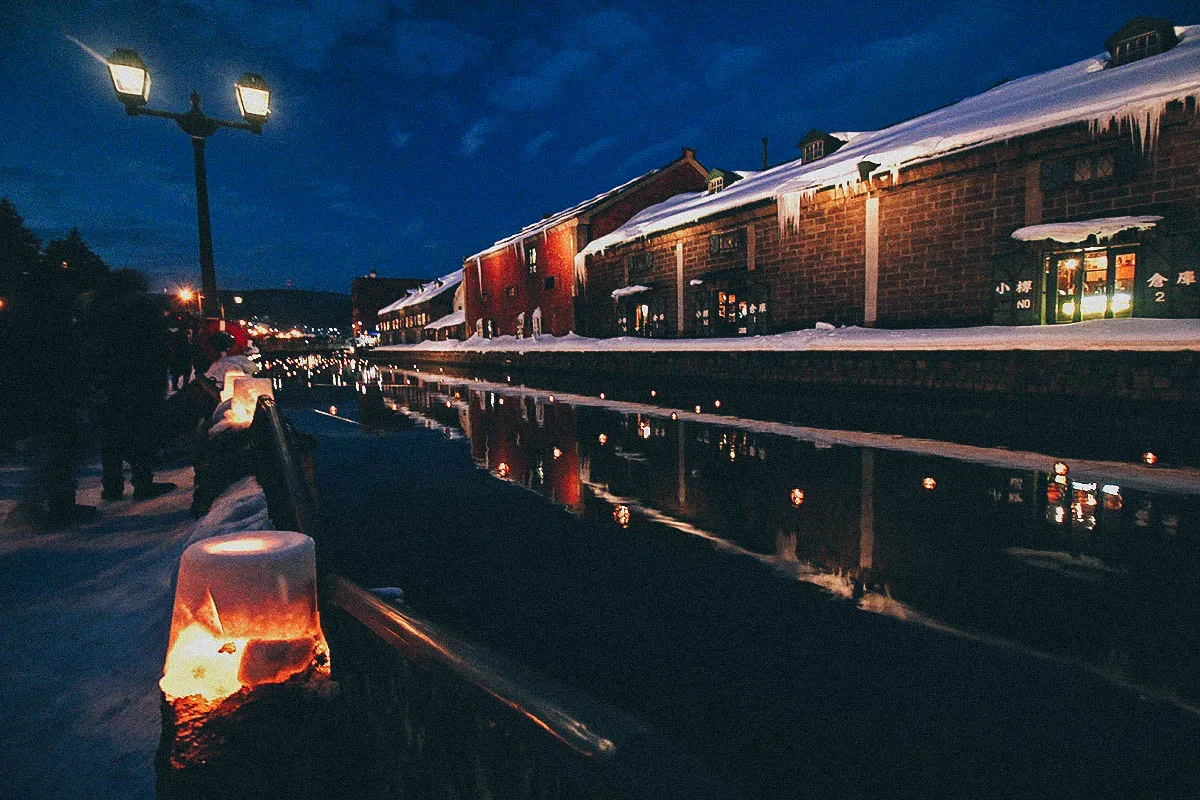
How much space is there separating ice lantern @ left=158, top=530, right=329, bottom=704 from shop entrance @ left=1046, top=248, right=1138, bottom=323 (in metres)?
16.9

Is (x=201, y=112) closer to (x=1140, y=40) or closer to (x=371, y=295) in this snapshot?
(x=1140, y=40)

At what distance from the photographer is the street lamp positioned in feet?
25.6

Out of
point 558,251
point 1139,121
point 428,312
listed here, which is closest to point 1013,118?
point 1139,121

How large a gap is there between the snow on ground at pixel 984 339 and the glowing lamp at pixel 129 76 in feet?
46.4

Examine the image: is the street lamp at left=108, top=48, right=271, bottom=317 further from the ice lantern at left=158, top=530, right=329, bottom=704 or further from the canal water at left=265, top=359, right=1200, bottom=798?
the ice lantern at left=158, top=530, right=329, bottom=704

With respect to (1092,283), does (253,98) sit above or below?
above

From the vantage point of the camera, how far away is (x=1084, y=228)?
12.7m

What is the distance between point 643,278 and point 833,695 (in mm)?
24956

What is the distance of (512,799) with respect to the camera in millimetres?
1223

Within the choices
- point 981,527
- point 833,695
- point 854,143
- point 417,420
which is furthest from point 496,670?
point 854,143

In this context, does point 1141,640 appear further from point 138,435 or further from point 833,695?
point 138,435

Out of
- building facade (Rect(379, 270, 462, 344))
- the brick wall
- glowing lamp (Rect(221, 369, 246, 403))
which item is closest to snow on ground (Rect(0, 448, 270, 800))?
glowing lamp (Rect(221, 369, 246, 403))

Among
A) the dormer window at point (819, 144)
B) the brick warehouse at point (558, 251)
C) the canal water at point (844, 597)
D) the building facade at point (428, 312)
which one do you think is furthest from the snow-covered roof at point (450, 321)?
the canal water at point (844, 597)

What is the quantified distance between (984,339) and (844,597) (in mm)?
10720
